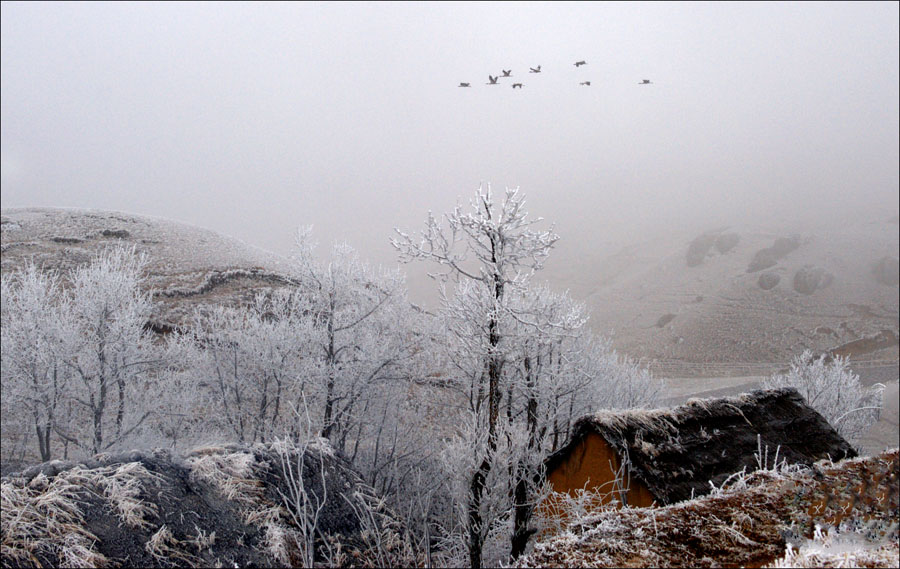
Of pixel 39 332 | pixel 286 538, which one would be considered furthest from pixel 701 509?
pixel 39 332

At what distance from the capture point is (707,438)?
11789 mm

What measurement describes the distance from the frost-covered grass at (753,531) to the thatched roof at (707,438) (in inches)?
188

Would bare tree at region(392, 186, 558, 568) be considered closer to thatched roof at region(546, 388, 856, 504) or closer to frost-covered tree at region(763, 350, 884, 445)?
thatched roof at region(546, 388, 856, 504)

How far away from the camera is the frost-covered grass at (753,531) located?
3826mm

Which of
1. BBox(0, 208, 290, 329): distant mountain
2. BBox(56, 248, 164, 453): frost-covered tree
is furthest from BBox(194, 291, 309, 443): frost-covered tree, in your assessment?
BBox(0, 208, 290, 329): distant mountain

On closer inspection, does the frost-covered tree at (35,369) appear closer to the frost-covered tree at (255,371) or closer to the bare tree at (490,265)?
the frost-covered tree at (255,371)

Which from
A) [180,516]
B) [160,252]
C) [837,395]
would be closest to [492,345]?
[180,516]

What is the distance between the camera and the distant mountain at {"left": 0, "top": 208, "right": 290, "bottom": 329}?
41.2 m

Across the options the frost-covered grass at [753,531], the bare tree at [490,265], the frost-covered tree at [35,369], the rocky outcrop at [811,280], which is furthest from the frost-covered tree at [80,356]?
the rocky outcrop at [811,280]

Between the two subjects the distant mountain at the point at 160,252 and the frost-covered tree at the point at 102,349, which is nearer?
the frost-covered tree at the point at 102,349

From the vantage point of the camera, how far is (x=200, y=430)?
25266mm

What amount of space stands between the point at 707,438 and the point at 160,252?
165ft

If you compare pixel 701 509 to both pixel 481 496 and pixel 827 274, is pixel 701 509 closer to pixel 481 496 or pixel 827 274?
pixel 481 496

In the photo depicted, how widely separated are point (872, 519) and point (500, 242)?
7.85m
